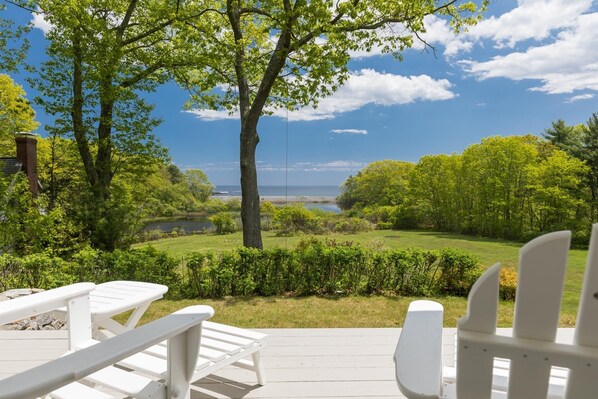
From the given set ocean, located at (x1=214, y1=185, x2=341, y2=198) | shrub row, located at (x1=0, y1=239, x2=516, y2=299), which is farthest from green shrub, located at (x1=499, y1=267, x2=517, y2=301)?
ocean, located at (x1=214, y1=185, x2=341, y2=198)

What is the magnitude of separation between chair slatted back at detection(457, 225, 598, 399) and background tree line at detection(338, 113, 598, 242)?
35.0 ft

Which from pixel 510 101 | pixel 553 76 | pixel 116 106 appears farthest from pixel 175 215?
pixel 553 76

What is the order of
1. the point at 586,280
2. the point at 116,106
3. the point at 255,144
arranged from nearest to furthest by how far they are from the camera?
the point at 586,280 → the point at 255,144 → the point at 116,106

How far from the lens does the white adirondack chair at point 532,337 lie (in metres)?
0.71

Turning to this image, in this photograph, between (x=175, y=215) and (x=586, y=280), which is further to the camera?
(x=175, y=215)

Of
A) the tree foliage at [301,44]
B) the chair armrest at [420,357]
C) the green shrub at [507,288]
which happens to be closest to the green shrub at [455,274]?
the green shrub at [507,288]

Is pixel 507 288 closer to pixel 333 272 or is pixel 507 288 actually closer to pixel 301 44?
pixel 333 272

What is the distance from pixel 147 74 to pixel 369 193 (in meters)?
7.64

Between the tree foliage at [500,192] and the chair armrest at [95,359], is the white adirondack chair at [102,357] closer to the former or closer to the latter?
the chair armrest at [95,359]

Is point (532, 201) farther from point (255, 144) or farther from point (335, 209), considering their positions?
point (255, 144)

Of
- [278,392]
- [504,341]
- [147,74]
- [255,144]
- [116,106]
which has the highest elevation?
[147,74]

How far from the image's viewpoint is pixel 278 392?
192cm

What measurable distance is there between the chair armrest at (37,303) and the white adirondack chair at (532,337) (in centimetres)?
147

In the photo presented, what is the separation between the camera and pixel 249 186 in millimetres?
6164
